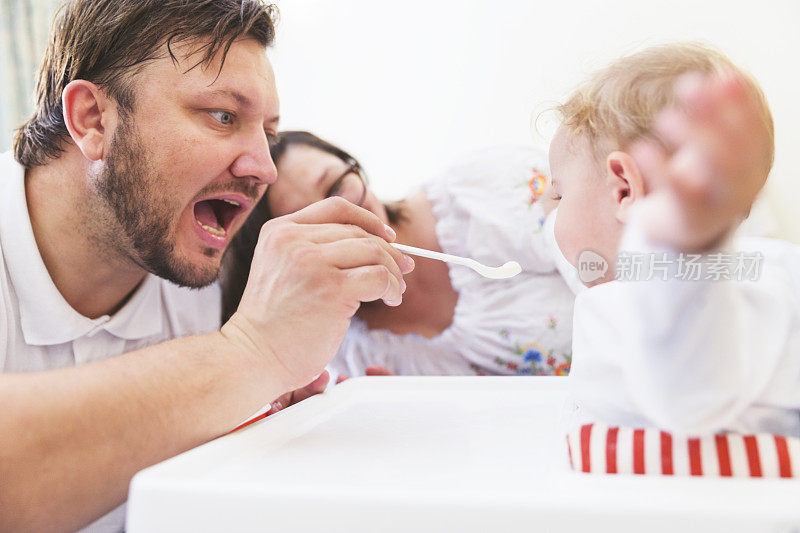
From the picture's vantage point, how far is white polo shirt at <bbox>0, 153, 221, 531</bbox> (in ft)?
2.15

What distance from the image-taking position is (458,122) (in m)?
1.21

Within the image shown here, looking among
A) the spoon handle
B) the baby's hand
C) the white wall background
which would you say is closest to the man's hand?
the spoon handle

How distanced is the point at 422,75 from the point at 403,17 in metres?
0.12

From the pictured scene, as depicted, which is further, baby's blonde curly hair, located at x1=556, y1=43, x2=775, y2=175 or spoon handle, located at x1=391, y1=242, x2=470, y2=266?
spoon handle, located at x1=391, y1=242, x2=470, y2=266

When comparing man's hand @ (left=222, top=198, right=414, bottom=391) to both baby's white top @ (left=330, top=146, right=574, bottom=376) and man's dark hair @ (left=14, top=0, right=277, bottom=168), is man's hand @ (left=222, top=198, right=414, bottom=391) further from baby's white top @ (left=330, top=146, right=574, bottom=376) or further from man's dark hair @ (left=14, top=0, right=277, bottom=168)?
baby's white top @ (left=330, top=146, right=574, bottom=376)

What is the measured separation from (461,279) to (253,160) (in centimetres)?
42

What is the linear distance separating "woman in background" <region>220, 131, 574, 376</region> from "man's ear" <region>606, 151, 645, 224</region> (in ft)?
1.85

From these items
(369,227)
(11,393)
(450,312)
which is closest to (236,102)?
(369,227)

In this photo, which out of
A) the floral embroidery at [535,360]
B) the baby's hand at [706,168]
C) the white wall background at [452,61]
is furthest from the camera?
the floral embroidery at [535,360]

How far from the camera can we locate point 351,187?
0.96 meters

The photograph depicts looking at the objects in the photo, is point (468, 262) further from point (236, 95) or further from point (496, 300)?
point (496, 300)

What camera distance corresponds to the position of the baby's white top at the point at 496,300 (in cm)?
93

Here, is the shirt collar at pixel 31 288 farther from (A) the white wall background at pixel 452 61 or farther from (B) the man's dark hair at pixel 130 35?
(A) the white wall background at pixel 452 61

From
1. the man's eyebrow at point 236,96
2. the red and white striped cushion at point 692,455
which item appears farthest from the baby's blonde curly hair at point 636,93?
the man's eyebrow at point 236,96
